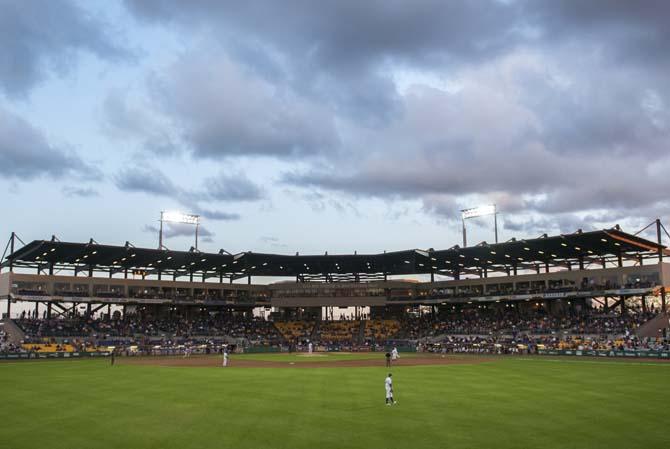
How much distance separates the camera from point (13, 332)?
71.2 m

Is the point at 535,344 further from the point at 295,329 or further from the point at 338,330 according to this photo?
the point at 295,329

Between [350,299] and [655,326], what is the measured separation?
50.6 meters

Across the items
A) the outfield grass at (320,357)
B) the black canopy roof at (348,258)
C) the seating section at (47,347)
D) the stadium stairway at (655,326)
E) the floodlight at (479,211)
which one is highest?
the floodlight at (479,211)

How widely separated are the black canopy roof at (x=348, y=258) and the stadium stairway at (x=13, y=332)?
30.4 feet

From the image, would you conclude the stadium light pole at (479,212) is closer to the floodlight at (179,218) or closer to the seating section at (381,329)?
the seating section at (381,329)

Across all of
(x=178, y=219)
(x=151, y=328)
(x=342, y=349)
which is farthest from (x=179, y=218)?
(x=342, y=349)

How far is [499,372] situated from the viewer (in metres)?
39.9

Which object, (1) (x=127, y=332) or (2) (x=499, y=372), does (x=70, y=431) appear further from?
(1) (x=127, y=332)

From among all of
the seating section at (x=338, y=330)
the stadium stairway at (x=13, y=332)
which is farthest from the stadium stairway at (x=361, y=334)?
the stadium stairway at (x=13, y=332)

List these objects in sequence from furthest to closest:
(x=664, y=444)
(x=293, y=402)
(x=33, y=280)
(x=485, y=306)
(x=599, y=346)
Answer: (x=485, y=306) → (x=33, y=280) → (x=599, y=346) → (x=293, y=402) → (x=664, y=444)

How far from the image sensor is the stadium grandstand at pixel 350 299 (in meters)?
69.9

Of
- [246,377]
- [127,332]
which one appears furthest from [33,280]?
[246,377]

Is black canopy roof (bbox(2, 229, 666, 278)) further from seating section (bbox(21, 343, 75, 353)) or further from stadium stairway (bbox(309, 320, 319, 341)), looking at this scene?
seating section (bbox(21, 343, 75, 353))

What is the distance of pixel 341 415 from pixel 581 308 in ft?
225
